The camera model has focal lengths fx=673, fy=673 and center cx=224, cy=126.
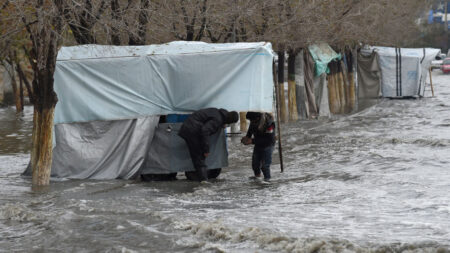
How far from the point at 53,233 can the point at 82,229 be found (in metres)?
0.41

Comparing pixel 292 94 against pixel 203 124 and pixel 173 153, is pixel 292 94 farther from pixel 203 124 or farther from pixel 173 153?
pixel 203 124

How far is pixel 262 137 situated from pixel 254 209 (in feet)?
7.89

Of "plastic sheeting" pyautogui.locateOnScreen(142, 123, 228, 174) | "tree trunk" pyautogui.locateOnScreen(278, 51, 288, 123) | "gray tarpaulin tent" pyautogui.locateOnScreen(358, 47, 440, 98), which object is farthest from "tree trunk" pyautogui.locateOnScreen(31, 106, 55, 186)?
"gray tarpaulin tent" pyautogui.locateOnScreen(358, 47, 440, 98)

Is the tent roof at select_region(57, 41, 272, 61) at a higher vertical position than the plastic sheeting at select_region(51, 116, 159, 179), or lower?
higher

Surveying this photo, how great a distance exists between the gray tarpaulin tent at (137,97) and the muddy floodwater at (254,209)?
488 millimetres

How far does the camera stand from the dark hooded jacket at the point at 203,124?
39.4 ft

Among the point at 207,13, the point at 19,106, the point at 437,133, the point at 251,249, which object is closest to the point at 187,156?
the point at 251,249

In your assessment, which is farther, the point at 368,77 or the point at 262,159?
the point at 368,77

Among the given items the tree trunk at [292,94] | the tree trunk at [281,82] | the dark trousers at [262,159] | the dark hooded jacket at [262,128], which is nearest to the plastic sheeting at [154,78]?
the dark hooded jacket at [262,128]

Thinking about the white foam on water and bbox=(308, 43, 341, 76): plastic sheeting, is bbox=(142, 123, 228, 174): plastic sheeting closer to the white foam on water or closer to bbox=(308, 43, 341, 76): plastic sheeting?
the white foam on water

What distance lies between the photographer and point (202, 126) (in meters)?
12.0

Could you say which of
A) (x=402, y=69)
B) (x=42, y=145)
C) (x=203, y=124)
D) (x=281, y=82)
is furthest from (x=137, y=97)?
(x=402, y=69)

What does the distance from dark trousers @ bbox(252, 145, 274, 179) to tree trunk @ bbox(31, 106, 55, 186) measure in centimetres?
382

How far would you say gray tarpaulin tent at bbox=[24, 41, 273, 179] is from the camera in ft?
41.2
